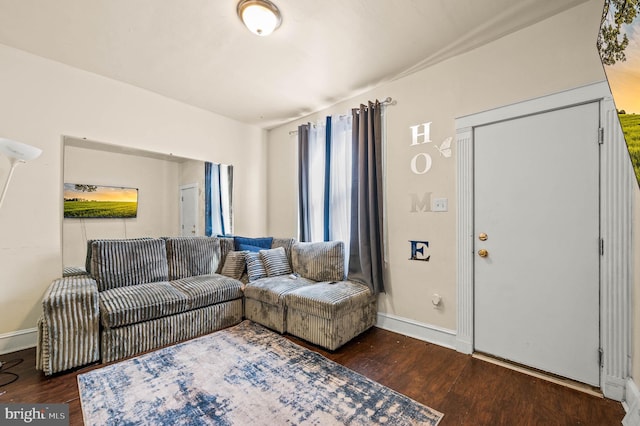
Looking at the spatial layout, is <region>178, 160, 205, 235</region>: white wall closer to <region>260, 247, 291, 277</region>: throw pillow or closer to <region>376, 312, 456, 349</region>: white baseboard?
<region>260, 247, 291, 277</region>: throw pillow

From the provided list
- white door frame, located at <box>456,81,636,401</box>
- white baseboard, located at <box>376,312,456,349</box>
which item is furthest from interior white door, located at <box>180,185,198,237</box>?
white door frame, located at <box>456,81,636,401</box>

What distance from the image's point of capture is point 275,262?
321cm

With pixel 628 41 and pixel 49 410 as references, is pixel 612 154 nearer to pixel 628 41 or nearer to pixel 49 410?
pixel 628 41

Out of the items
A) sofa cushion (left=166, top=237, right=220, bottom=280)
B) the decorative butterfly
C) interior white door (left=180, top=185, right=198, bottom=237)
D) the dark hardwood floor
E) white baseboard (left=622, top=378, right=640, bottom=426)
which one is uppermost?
the decorative butterfly

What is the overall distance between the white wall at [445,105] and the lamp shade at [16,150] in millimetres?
2862

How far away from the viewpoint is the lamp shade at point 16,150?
184cm

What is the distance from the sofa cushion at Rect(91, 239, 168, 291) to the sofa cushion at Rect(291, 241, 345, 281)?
149 centimetres

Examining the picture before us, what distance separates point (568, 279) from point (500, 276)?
0.40m

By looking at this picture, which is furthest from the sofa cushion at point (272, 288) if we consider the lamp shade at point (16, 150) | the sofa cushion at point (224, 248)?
the lamp shade at point (16, 150)

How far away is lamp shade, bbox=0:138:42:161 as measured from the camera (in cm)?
184

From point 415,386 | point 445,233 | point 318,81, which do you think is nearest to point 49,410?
point 415,386

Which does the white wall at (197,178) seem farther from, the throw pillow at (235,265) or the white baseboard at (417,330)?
the white baseboard at (417,330)

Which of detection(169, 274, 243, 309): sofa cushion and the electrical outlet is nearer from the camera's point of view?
the electrical outlet

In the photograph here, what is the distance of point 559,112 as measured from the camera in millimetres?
1903
